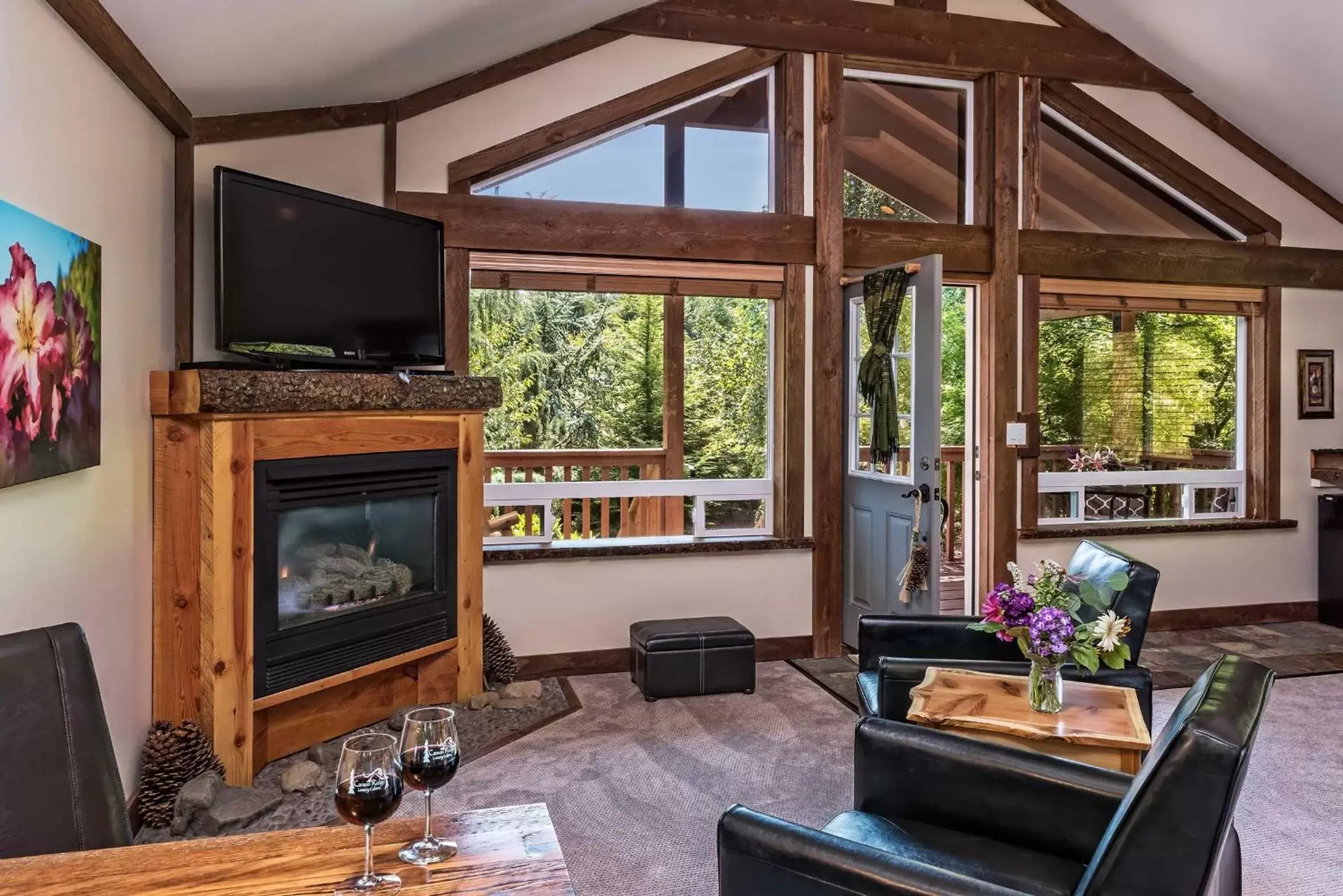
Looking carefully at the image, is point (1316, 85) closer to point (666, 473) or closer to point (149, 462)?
point (666, 473)

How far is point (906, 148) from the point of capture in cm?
492

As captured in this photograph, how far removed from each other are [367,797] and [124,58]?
2283 mm

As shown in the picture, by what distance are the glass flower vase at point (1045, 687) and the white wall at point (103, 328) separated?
2.48 m

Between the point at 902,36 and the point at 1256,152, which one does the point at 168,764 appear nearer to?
the point at 902,36

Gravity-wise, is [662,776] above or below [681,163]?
below

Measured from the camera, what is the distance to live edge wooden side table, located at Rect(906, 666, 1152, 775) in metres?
2.26

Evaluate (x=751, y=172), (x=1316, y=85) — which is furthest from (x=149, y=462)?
(x=1316, y=85)

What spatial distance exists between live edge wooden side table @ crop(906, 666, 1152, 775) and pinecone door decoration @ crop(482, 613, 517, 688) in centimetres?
193

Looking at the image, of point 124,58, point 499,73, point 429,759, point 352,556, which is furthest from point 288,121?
point 429,759

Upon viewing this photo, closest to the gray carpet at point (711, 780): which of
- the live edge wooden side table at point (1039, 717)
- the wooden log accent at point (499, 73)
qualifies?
the live edge wooden side table at point (1039, 717)

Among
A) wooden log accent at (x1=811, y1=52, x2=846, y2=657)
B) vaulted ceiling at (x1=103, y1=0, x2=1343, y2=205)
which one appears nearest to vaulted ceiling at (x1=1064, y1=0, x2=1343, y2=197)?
vaulted ceiling at (x1=103, y1=0, x2=1343, y2=205)

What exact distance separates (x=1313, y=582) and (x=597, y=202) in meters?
4.87

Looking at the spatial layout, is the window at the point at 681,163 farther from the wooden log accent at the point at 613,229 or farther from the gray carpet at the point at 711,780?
the gray carpet at the point at 711,780

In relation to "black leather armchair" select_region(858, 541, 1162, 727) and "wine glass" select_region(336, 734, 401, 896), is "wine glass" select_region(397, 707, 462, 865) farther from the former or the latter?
"black leather armchair" select_region(858, 541, 1162, 727)
